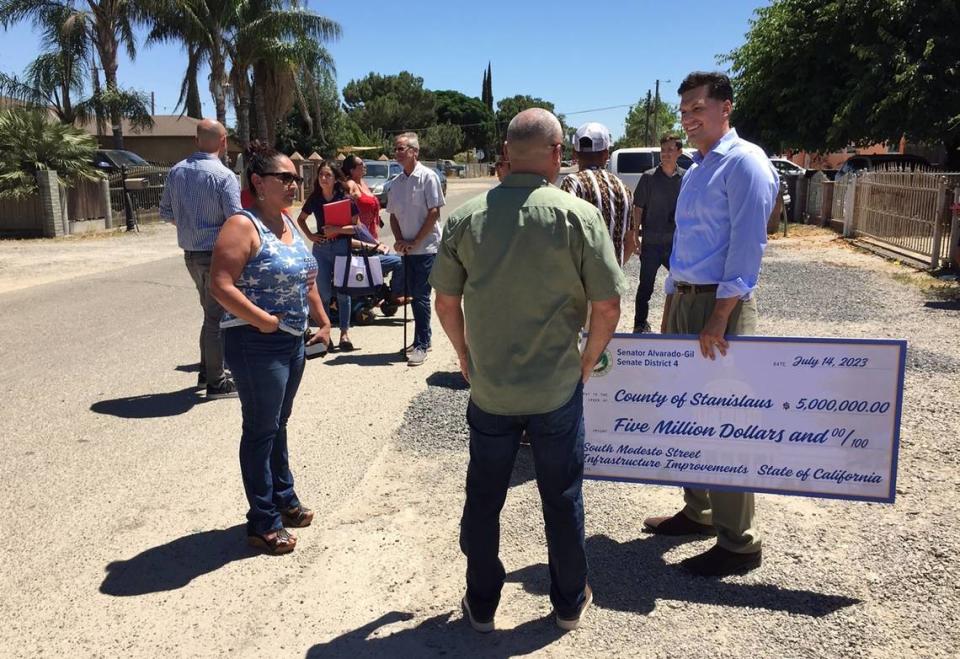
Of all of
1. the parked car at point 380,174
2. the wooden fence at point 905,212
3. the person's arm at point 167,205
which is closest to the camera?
the person's arm at point 167,205

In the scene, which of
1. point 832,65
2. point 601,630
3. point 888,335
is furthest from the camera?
point 832,65

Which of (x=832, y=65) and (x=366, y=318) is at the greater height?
(x=832, y=65)

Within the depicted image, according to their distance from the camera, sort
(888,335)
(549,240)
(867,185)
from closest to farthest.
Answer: (549,240)
(888,335)
(867,185)

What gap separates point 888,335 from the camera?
8078 millimetres

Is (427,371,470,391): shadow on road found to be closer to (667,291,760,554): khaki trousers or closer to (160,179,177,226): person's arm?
(160,179,177,226): person's arm

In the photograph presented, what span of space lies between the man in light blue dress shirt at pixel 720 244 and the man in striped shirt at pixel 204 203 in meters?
3.47

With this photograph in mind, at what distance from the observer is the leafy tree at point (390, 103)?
79.1 meters

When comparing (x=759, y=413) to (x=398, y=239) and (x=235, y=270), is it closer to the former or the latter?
(x=235, y=270)

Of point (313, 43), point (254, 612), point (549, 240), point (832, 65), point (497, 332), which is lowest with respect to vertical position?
point (254, 612)

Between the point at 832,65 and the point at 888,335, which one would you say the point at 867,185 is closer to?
the point at 832,65

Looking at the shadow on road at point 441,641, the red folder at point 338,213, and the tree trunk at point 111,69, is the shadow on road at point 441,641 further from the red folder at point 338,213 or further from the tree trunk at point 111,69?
the tree trunk at point 111,69

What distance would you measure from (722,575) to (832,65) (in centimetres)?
2229

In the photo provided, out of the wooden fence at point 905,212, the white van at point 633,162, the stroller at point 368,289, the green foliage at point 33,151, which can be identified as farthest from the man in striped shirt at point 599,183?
the green foliage at point 33,151

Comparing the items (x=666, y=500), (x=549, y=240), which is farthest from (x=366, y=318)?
(x=549, y=240)
